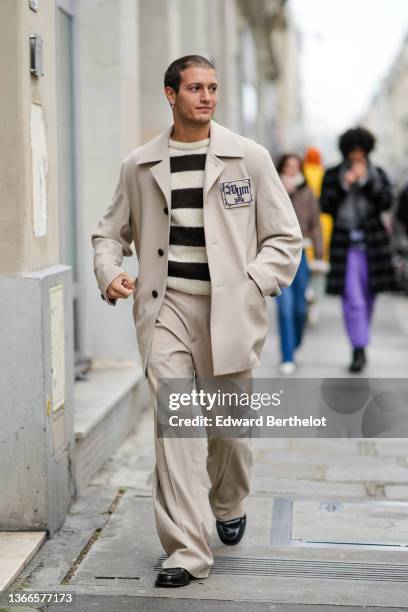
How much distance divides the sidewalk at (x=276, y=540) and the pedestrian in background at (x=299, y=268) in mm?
2501

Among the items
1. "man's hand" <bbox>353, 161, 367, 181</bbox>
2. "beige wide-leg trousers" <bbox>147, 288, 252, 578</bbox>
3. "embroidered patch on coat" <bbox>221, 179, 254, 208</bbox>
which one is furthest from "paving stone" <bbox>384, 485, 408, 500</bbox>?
"man's hand" <bbox>353, 161, 367, 181</bbox>

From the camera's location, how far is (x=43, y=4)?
5098mm

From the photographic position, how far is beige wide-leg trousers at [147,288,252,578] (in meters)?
4.42

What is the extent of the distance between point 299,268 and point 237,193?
519 cm

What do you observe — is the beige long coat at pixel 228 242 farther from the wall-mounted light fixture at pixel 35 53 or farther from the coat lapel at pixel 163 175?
the wall-mounted light fixture at pixel 35 53

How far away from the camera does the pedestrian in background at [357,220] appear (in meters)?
9.37

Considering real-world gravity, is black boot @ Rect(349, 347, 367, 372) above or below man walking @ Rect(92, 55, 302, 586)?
below

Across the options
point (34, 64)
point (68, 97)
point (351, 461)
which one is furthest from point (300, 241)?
point (68, 97)

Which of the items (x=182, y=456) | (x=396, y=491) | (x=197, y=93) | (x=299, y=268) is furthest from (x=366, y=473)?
(x=299, y=268)

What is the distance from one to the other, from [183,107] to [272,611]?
1989 millimetres

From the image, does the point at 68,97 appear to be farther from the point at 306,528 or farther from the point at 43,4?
the point at 306,528

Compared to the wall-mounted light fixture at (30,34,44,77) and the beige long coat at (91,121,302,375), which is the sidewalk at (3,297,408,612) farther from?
the wall-mounted light fixture at (30,34,44,77)

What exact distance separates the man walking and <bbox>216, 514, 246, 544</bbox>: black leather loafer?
16.4 inches

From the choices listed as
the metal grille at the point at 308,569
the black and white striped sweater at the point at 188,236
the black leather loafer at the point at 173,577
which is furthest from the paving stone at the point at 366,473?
the black and white striped sweater at the point at 188,236
